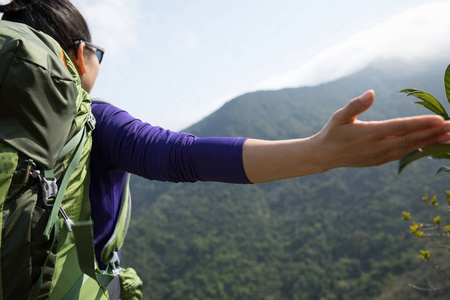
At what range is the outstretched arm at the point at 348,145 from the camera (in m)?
0.59

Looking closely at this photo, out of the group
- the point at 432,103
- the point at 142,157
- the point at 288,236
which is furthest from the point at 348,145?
the point at 288,236

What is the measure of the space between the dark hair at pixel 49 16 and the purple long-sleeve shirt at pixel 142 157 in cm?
24

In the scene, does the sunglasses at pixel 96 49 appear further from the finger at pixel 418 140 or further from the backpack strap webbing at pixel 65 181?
the finger at pixel 418 140

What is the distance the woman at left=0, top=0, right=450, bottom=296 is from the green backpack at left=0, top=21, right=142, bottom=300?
98mm

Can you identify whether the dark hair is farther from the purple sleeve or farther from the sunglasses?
the purple sleeve

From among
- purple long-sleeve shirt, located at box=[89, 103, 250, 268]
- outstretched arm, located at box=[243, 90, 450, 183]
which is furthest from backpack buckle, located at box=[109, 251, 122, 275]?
outstretched arm, located at box=[243, 90, 450, 183]

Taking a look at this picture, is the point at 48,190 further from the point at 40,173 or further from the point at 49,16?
the point at 49,16

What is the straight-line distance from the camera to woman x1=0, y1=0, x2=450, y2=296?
2.00 ft

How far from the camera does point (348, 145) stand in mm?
635

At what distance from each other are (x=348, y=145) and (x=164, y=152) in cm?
40

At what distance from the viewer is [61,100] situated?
0.68m

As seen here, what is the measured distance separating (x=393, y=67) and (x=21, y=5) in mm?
80415

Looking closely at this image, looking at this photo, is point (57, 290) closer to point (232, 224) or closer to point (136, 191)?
point (232, 224)

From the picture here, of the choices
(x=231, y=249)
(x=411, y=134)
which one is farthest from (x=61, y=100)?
(x=231, y=249)
